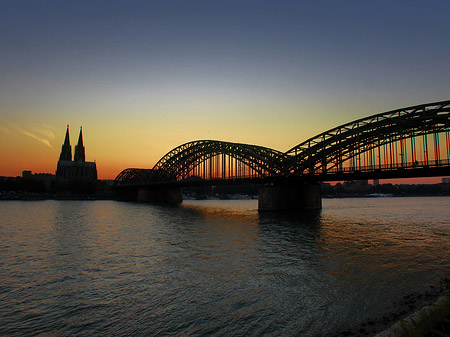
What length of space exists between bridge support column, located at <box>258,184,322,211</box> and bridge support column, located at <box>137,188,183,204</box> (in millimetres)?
64034

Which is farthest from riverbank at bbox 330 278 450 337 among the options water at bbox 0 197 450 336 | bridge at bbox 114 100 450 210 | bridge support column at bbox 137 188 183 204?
bridge support column at bbox 137 188 183 204

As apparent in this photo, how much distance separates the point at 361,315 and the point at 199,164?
9609 centimetres

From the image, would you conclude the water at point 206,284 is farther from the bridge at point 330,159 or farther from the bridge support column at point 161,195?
the bridge support column at point 161,195

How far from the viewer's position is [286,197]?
6162 centimetres

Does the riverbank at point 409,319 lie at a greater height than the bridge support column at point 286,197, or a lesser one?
lesser

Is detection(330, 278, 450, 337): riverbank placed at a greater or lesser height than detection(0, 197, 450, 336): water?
greater

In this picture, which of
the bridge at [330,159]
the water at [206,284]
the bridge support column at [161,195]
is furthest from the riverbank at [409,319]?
the bridge support column at [161,195]

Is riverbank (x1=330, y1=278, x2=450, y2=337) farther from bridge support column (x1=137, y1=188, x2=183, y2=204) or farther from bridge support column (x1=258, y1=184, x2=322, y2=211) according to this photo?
bridge support column (x1=137, y1=188, x2=183, y2=204)

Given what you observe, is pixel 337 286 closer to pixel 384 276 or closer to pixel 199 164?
pixel 384 276

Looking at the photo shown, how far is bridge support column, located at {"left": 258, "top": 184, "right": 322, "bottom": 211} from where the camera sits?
61594mm

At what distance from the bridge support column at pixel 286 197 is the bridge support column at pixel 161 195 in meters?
64.0

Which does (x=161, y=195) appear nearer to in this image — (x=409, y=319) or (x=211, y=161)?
(x=211, y=161)

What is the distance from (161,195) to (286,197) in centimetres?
7275

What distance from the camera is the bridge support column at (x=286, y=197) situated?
61594 millimetres
